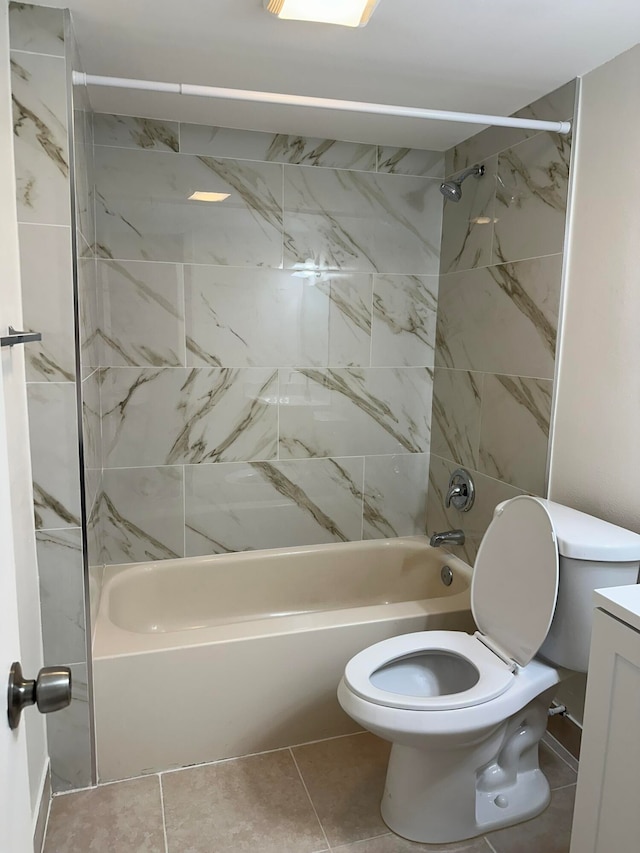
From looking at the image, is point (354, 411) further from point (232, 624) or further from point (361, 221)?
point (232, 624)

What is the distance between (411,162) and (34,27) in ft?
5.30

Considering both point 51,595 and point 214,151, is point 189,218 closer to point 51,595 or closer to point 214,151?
point 214,151

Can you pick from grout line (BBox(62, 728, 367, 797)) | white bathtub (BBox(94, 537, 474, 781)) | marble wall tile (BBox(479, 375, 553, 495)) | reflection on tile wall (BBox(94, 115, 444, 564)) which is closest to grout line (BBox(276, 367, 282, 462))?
reflection on tile wall (BBox(94, 115, 444, 564))

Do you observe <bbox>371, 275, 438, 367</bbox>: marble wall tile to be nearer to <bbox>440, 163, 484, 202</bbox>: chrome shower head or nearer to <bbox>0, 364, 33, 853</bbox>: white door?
<bbox>440, 163, 484, 202</bbox>: chrome shower head

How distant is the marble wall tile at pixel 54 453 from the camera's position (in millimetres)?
1747

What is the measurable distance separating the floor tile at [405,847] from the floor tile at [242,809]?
101 millimetres

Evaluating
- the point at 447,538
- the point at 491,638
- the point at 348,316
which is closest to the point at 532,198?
the point at 348,316

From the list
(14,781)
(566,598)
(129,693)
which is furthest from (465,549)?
(14,781)

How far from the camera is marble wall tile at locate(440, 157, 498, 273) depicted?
7.98 ft

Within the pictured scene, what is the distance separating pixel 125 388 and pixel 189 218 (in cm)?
74

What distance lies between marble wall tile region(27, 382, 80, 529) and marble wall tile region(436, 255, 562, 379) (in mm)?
1540

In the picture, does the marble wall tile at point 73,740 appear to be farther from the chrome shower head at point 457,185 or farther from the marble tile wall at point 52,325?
the chrome shower head at point 457,185

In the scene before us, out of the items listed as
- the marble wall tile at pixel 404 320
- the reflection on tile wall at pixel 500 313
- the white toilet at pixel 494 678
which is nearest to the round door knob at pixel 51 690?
the white toilet at pixel 494 678

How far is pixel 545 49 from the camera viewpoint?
5.81 feet
